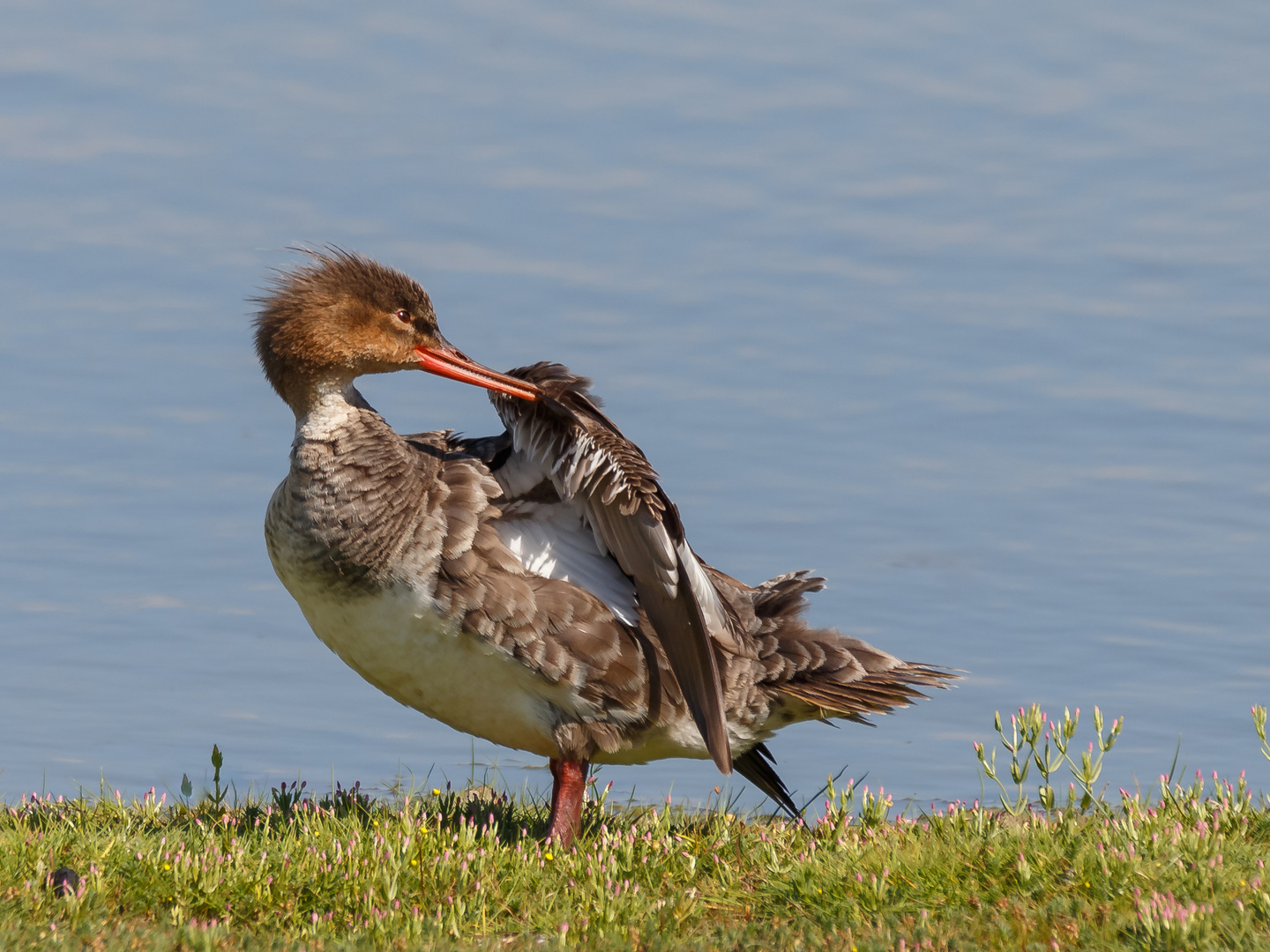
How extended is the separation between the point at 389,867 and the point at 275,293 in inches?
95.9

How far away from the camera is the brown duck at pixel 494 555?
18.9 feet

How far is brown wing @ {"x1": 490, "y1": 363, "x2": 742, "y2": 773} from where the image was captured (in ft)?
Result: 18.5

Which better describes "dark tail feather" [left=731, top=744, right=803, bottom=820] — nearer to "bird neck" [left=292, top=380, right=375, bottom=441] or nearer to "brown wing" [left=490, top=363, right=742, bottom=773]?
"brown wing" [left=490, top=363, right=742, bottom=773]

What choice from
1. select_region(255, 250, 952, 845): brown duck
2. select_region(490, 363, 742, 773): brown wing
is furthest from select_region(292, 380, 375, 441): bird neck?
select_region(490, 363, 742, 773): brown wing

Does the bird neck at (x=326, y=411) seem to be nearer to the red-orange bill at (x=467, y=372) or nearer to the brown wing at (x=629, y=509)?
the red-orange bill at (x=467, y=372)

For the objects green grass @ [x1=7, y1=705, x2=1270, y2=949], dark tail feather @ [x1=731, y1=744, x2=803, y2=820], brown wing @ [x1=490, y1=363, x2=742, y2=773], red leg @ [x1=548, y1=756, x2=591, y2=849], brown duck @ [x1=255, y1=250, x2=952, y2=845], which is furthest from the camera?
dark tail feather @ [x1=731, y1=744, x2=803, y2=820]

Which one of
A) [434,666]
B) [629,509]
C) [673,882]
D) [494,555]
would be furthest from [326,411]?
[673,882]

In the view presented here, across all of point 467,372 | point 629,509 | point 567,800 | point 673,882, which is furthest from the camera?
point 467,372

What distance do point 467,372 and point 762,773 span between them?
228 cm

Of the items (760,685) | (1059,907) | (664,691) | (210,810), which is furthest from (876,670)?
(210,810)

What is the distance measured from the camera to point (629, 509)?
563cm

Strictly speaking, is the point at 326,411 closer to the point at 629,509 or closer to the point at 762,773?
the point at 629,509

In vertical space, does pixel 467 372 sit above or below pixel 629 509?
above

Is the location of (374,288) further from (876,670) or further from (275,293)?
(876,670)
